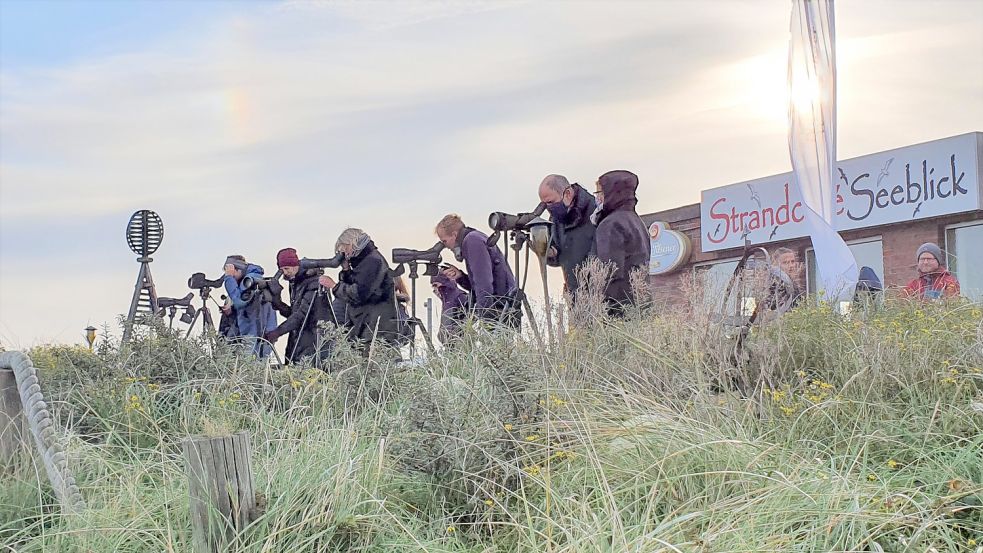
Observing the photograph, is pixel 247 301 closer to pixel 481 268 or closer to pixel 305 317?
pixel 305 317

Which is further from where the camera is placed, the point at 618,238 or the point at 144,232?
the point at 144,232

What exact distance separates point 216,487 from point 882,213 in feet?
51.9

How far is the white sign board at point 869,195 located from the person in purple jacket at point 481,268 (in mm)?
7948

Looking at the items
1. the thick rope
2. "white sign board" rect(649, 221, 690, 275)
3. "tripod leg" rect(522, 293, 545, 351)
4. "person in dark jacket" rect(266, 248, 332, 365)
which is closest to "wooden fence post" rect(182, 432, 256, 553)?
the thick rope

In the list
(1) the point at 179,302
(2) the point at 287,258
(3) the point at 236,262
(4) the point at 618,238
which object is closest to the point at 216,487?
(4) the point at 618,238

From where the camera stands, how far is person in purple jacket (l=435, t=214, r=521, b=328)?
7.57 metres

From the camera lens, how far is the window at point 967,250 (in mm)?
15727

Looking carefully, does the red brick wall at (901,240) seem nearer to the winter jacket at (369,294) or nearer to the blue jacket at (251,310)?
the blue jacket at (251,310)

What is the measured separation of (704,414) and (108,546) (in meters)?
2.65

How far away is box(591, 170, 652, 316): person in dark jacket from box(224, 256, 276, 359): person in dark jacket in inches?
171

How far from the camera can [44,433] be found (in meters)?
4.48

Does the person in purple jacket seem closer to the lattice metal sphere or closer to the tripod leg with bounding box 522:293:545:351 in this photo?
the tripod leg with bounding box 522:293:545:351

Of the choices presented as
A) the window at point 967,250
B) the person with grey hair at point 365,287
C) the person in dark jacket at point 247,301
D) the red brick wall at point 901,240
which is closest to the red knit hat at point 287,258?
A: the person in dark jacket at point 247,301

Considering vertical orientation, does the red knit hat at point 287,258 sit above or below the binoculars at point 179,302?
above
